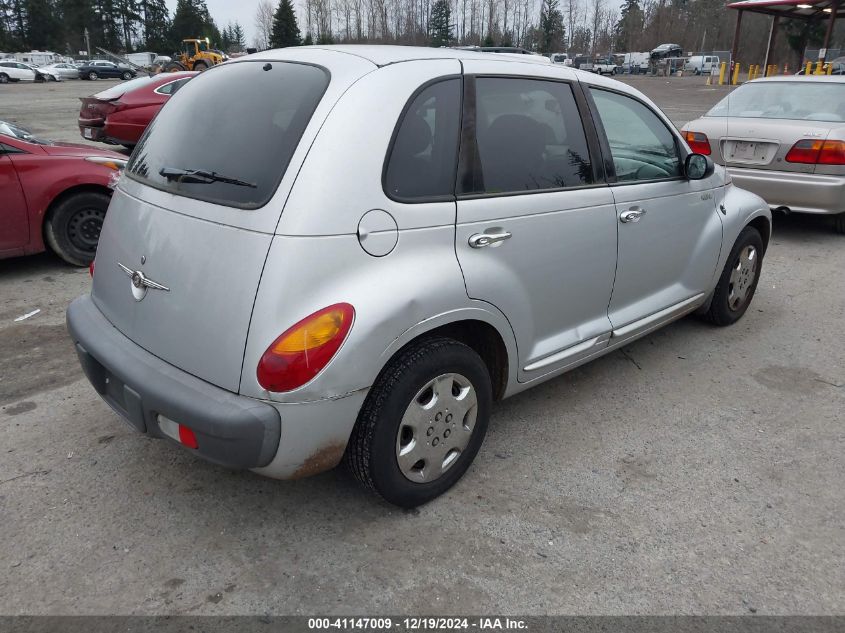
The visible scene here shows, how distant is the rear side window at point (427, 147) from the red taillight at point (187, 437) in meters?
1.12

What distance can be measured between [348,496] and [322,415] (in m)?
0.74

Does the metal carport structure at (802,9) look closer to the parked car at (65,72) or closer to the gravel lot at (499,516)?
the gravel lot at (499,516)

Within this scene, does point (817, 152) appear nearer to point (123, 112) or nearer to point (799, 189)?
point (799, 189)

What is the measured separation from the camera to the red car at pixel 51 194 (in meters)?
5.45

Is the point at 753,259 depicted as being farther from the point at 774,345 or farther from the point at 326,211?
the point at 326,211

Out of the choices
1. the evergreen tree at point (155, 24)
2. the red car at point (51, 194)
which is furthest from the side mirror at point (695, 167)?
the evergreen tree at point (155, 24)

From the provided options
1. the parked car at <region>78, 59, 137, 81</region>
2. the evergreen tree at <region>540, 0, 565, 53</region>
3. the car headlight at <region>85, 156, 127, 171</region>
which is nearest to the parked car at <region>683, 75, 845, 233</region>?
the car headlight at <region>85, 156, 127, 171</region>

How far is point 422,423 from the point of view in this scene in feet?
8.85

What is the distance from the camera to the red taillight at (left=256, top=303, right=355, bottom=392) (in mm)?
2248

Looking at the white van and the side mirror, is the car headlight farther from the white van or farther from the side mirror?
the white van

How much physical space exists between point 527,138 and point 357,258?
118cm

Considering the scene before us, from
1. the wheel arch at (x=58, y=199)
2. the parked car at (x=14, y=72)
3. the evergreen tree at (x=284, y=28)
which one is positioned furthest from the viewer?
the evergreen tree at (x=284, y=28)

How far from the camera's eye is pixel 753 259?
4902 mm

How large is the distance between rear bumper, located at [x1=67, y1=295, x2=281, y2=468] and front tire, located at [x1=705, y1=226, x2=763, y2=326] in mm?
3534
